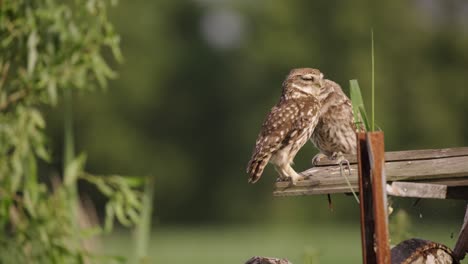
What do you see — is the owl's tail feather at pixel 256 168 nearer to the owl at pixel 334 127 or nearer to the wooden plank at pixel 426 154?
the owl at pixel 334 127

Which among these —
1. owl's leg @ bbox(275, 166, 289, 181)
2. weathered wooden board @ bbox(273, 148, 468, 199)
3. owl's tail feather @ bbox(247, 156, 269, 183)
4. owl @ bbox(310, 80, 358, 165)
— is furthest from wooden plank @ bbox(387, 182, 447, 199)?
owl @ bbox(310, 80, 358, 165)

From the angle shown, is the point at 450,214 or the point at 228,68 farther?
the point at 228,68

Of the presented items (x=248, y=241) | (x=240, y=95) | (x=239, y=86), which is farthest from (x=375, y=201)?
(x=239, y=86)

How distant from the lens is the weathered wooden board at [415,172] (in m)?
6.27

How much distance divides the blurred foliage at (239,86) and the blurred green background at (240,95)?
0.05m

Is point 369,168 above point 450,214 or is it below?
above

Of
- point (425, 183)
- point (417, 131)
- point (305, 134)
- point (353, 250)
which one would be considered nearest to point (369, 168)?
point (425, 183)

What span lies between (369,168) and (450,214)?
164 feet

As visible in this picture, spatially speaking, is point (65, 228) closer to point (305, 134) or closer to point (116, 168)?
point (305, 134)

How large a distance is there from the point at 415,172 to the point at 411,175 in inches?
1.5

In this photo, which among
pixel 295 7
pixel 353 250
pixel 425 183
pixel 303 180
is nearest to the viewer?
pixel 425 183

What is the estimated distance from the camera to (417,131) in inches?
2170

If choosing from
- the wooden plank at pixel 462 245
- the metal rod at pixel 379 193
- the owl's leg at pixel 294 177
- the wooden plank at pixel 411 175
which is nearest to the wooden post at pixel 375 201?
the metal rod at pixel 379 193

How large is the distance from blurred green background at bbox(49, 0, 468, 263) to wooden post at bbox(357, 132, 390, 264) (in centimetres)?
4563
